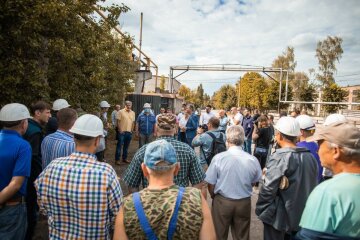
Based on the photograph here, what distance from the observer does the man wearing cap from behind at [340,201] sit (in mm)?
1455

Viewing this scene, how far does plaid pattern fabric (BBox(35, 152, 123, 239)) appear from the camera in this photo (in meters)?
1.94

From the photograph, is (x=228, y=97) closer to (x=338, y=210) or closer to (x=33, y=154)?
(x=33, y=154)

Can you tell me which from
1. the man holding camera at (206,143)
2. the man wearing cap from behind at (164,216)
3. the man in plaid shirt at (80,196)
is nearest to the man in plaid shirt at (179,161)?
the man in plaid shirt at (80,196)

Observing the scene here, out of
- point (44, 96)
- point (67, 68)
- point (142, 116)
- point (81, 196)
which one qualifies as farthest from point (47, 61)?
point (81, 196)

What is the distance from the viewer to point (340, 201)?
57.6 inches

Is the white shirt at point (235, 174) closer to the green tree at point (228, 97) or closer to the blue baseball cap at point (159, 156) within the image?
the blue baseball cap at point (159, 156)

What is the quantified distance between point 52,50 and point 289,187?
524 centimetres

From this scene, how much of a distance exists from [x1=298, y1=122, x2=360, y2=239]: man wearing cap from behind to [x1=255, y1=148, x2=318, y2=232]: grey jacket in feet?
3.87

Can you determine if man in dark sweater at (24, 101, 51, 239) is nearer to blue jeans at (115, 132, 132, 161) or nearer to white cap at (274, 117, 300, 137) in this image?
white cap at (274, 117, 300, 137)

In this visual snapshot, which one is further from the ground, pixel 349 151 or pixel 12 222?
pixel 349 151

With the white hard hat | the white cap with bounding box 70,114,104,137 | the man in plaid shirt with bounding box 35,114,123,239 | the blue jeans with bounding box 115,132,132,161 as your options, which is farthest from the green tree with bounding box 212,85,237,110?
the man in plaid shirt with bounding box 35,114,123,239

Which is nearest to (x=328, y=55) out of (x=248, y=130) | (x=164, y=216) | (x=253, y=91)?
(x=253, y=91)

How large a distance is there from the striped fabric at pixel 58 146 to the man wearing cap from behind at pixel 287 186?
7.45 feet

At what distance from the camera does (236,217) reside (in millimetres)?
3232
